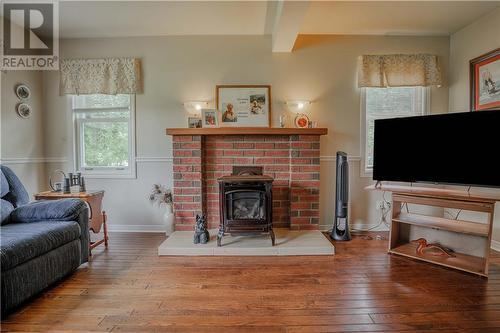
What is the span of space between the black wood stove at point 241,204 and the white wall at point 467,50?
2420 mm

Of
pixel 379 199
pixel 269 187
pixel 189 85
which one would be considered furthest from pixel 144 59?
pixel 379 199

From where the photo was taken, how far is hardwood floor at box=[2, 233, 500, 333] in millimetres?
1634

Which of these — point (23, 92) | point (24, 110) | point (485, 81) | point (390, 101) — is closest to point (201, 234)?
point (24, 110)

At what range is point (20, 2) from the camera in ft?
9.18

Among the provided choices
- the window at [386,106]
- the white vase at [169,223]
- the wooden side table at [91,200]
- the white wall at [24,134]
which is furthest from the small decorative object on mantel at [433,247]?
the white wall at [24,134]

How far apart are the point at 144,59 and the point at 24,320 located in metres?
2.97

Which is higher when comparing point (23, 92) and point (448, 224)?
point (23, 92)

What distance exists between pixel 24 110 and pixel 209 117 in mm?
2302

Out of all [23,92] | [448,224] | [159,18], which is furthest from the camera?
[23,92]

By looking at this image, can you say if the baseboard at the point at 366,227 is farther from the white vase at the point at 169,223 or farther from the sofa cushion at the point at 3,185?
the sofa cushion at the point at 3,185

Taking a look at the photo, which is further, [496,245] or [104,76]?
[104,76]

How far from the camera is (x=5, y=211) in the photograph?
7.21ft

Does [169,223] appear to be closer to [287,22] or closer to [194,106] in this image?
[194,106]

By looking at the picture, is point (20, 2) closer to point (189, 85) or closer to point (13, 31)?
point (13, 31)
